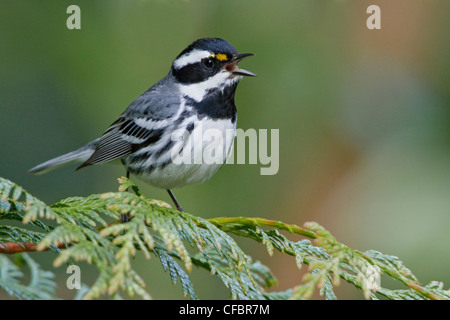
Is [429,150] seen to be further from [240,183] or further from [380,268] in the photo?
[380,268]

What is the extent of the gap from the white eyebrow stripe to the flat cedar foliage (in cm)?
132

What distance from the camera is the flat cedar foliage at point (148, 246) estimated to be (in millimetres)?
1319

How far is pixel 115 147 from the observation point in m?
3.15

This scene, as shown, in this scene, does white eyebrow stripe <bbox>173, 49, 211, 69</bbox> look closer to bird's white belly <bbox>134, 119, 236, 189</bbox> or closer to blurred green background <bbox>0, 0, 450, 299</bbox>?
bird's white belly <bbox>134, 119, 236, 189</bbox>

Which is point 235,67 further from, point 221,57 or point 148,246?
point 148,246

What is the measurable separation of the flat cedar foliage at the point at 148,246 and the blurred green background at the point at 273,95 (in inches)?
68.2

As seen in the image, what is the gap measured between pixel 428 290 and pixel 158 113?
175cm

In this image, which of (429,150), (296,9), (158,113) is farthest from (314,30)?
(158,113)

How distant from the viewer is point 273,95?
398 centimetres

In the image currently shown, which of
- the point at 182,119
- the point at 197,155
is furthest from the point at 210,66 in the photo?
the point at 197,155

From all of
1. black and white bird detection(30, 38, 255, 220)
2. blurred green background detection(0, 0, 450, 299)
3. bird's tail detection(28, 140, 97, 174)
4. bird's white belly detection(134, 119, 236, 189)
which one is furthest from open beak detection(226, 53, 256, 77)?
bird's tail detection(28, 140, 97, 174)

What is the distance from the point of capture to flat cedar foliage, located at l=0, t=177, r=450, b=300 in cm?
132

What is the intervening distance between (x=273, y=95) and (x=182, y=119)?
1.29 metres

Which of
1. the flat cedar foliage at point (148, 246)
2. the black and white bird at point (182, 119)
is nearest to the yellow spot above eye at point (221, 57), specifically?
the black and white bird at point (182, 119)
